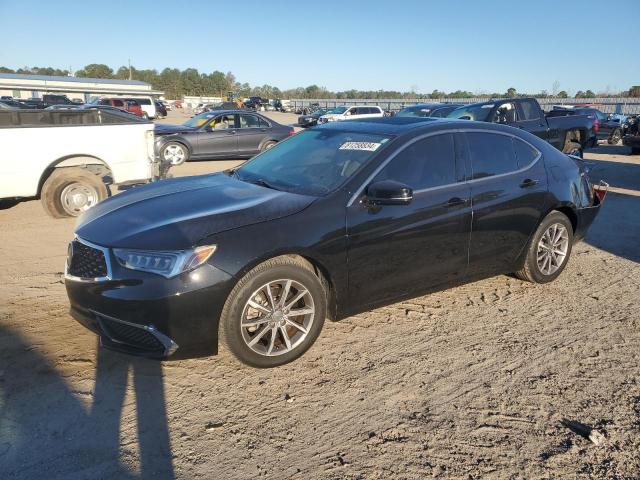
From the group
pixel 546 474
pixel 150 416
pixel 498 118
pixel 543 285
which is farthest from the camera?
pixel 498 118

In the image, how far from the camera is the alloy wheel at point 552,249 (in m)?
5.00

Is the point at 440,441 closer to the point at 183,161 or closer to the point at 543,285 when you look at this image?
the point at 543,285

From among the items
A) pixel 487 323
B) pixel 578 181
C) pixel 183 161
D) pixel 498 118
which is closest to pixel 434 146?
pixel 487 323

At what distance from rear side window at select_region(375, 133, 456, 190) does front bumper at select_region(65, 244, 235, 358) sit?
1.55 meters

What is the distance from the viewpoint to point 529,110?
479 inches

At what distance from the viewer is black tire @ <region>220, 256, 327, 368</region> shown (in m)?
3.25

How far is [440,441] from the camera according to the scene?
9.03 feet

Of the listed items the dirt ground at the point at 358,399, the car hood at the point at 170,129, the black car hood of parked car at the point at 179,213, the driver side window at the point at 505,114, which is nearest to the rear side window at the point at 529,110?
the driver side window at the point at 505,114

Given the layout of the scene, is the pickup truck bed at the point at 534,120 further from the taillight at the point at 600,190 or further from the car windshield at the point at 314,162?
the car windshield at the point at 314,162

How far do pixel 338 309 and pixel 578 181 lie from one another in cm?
316

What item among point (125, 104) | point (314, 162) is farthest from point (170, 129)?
point (125, 104)

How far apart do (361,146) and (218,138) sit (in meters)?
11.1

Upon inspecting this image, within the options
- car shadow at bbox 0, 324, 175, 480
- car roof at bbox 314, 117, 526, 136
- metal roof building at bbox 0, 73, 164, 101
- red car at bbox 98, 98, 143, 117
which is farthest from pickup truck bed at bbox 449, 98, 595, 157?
metal roof building at bbox 0, 73, 164, 101

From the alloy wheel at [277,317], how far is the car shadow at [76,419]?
686 mm
